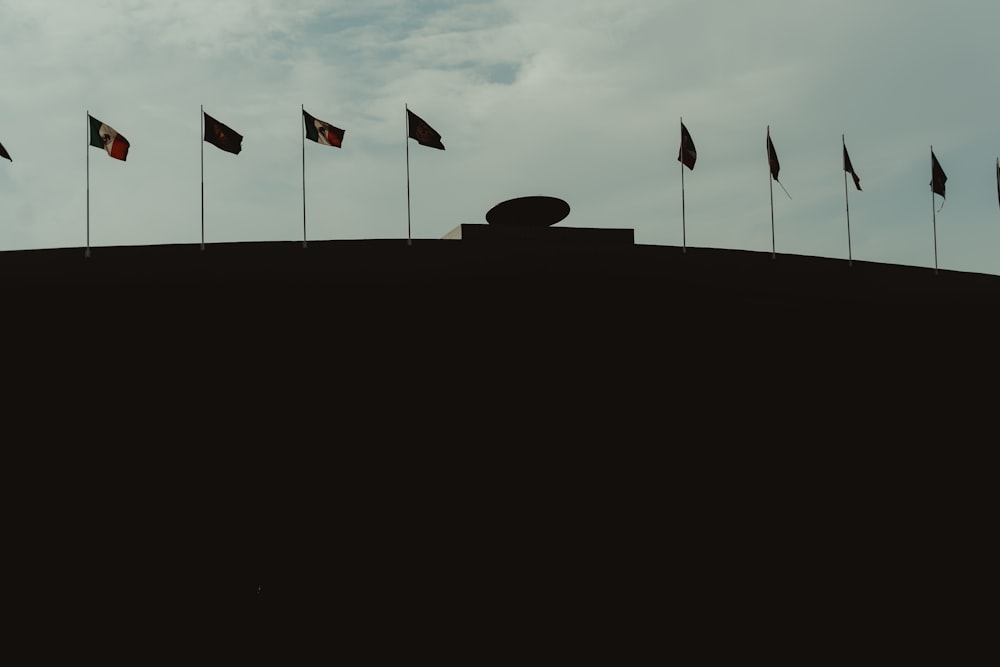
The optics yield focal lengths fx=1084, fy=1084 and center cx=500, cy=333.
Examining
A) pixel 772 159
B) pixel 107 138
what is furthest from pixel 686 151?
pixel 107 138

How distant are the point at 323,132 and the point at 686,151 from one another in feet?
25.9

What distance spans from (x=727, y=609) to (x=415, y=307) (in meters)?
8.17

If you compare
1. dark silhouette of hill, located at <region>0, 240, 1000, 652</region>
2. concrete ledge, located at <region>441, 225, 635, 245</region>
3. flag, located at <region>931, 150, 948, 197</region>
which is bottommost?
dark silhouette of hill, located at <region>0, 240, 1000, 652</region>

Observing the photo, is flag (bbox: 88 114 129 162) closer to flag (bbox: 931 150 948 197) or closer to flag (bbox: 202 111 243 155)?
flag (bbox: 202 111 243 155)

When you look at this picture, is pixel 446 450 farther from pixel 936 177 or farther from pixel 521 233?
pixel 936 177

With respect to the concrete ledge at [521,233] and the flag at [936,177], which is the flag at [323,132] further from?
the flag at [936,177]

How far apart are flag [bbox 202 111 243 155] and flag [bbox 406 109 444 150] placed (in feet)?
11.4

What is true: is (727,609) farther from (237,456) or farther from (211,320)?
(211,320)

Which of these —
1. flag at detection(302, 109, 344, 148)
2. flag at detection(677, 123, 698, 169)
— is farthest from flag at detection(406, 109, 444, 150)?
flag at detection(677, 123, 698, 169)

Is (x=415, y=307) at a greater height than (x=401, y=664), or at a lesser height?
greater

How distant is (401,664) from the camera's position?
727 inches

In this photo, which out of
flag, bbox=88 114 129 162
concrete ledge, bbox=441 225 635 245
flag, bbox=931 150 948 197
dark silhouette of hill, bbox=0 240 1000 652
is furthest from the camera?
flag, bbox=931 150 948 197

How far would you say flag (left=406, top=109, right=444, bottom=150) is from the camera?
72.8 ft

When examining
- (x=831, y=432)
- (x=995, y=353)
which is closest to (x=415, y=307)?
(x=831, y=432)
